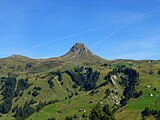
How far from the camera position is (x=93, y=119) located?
79.3m

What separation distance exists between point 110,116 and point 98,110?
3.71 meters

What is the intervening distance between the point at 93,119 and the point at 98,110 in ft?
A: 8.78

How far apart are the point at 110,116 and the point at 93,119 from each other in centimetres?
463

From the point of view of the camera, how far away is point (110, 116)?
77938mm

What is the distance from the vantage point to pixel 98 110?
79.8 meters
